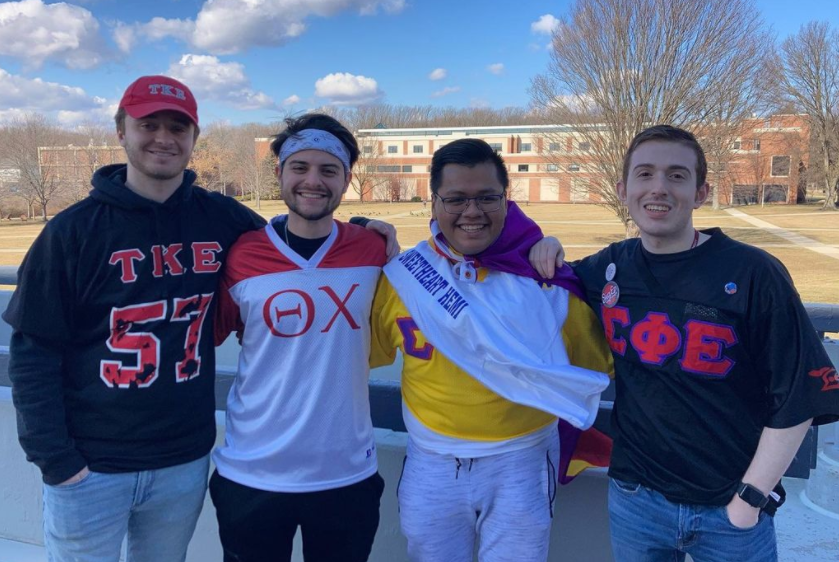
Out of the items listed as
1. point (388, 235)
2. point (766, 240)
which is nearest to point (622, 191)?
point (388, 235)

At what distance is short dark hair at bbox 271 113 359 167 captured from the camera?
2.58 metres

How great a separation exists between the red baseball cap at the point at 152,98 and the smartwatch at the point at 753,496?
234cm

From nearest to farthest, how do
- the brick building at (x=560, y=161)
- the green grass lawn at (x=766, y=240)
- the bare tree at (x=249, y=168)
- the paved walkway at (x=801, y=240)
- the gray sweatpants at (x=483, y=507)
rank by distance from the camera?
the gray sweatpants at (x=483, y=507), the green grass lawn at (x=766, y=240), the paved walkway at (x=801, y=240), the brick building at (x=560, y=161), the bare tree at (x=249, y=168)

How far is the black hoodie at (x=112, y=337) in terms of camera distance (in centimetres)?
212

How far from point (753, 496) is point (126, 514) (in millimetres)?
2149

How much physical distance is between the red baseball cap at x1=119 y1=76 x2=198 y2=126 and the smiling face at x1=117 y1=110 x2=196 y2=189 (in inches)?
1.1

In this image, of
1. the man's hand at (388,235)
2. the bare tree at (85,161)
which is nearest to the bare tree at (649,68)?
the man's hand at (388,235)

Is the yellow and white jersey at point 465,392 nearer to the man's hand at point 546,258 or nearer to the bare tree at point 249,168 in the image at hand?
the man's hand at point 546,258

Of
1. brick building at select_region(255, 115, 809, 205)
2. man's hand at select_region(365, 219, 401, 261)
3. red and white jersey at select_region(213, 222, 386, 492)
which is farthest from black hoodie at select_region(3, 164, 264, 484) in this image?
brick building at select_region(255, 115, 809, 205)

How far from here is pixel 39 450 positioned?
6.95 feet

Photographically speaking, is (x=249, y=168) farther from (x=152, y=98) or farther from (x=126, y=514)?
(x=126, y=514)

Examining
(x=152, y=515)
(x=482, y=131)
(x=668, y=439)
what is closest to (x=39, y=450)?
(x=152, y=515)

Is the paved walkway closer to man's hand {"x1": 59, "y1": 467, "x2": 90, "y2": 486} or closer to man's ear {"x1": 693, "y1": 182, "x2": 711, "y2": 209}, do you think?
man's ear {"x1": 693, "y1": 182, "x2": 711, "y2": 209}

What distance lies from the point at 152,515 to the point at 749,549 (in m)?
2.08
